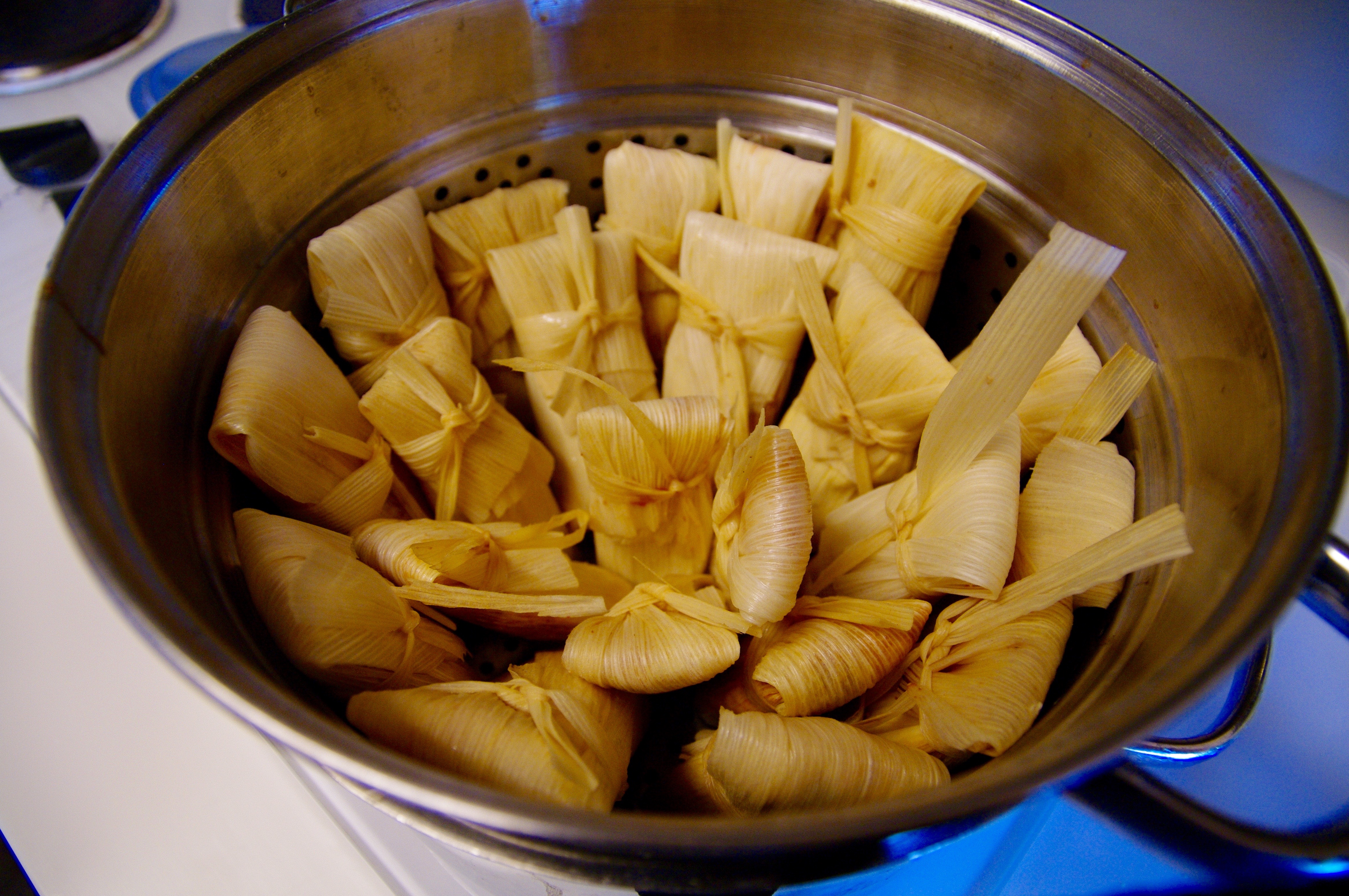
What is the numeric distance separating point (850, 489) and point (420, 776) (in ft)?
1.63

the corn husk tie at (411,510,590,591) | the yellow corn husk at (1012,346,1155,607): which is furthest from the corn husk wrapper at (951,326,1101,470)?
the corn husk tie at (411,510,590,591)

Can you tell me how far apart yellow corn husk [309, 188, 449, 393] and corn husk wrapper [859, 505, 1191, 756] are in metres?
0.55

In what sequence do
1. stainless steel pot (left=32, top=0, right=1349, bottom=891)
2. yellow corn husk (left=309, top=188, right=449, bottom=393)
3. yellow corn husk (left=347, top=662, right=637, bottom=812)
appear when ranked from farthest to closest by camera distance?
yellow corn husk (left=309, top=188, right=449, bottom=393) → yellow corn husk (left=347, top=662, right=637, bottom=812) → stainless steel pot (left=32, top=0, right=1349, bottom=891)

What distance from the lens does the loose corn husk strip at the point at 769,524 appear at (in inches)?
23.1

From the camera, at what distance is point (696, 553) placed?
77 cm

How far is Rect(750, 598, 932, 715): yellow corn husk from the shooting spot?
60cm

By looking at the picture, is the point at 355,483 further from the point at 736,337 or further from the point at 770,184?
the point at 770,184

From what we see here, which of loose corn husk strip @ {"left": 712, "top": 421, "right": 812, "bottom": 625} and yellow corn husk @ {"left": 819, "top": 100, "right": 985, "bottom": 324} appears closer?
loose corn husk strip @ {"left": 712, "top": 421, "right": 812, "bottom": 625}

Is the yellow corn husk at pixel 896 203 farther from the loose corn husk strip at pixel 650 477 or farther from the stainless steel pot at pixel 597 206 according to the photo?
the loose corn husk strip at pixel 650 477

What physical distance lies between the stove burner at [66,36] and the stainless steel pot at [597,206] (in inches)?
28.7

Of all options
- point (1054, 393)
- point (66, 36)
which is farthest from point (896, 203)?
point (66, 36)

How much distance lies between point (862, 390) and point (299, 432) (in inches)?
19.3

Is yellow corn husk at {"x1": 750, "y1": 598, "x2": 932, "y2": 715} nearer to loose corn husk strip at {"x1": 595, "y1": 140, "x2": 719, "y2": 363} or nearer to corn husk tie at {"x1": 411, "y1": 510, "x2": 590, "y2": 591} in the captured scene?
corn husk tie at {"x1": 411, "y1": 510, "x2": 590, "y2": 591}

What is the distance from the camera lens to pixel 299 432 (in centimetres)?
66
